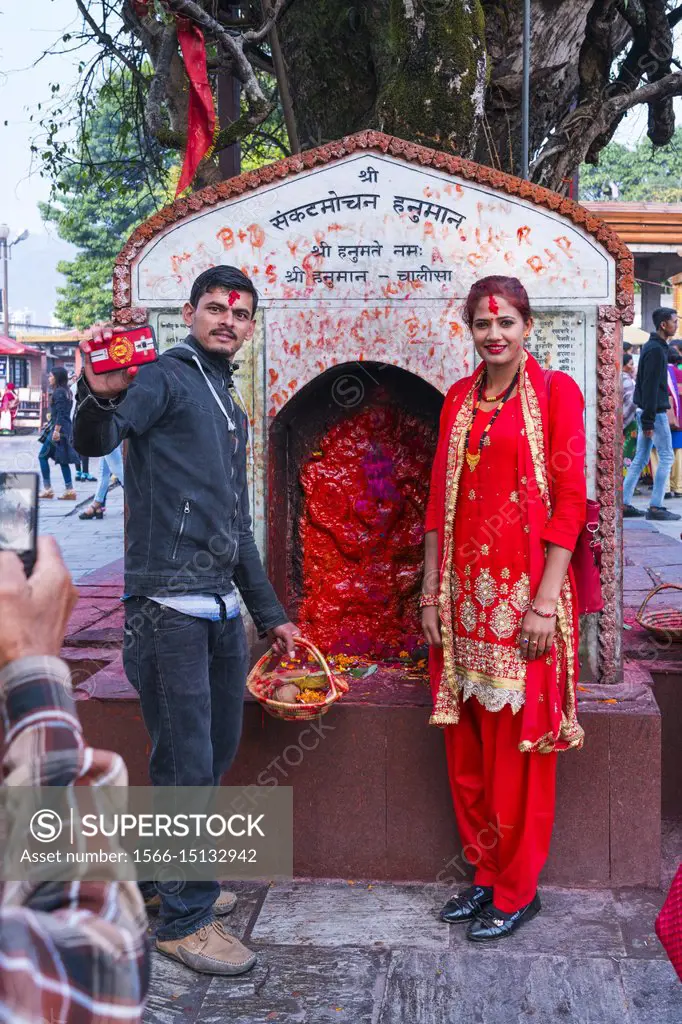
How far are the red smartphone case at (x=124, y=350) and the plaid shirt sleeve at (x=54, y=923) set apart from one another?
1.56 metres

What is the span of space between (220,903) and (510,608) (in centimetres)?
147

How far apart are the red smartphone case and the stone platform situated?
180 centimetres

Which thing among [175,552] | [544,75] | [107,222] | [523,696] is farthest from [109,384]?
[107,222]

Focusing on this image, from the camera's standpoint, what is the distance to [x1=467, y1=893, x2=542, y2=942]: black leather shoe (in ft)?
11.5

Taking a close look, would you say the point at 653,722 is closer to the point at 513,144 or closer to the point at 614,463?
the point at 614,463

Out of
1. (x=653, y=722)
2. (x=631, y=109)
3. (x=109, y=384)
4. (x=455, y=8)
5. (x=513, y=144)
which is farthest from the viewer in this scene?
(x=631, y=109)

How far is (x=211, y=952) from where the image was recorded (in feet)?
11.0

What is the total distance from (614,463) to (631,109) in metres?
5.29

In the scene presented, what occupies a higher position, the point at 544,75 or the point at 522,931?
the point at 544,75

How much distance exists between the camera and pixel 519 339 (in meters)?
3.54

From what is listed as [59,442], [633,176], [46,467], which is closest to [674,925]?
[59,442]

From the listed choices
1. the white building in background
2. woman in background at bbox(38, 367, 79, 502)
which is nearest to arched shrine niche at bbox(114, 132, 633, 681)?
woman in background at bbox(38, 367, 79, 502)

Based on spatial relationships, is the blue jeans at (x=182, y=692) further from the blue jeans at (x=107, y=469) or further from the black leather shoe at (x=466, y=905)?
the blue jeans at (x=107, y=469)

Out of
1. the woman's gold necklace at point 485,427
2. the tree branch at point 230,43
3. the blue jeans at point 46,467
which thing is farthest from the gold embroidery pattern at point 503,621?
the blue jeans at point 46,467
